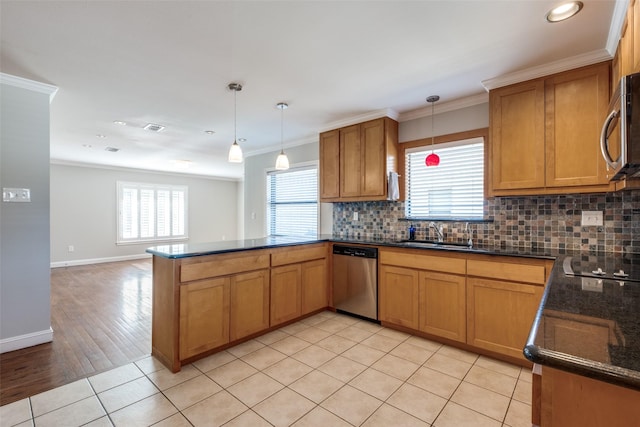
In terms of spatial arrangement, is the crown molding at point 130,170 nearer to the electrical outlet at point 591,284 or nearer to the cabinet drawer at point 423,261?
the cabinet drawer at point 423,261

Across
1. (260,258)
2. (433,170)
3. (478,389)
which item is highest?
(433,170)

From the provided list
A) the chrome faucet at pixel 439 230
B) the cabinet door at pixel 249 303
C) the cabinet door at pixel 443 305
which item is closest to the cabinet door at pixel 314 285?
the cabinet door at pixel 249 303

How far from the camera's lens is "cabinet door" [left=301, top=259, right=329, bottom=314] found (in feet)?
11.3

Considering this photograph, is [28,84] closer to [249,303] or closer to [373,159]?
[249,303]

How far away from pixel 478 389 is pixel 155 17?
10.7ft

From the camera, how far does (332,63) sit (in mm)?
2428

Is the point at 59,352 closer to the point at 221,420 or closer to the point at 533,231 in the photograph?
the point at 221,420

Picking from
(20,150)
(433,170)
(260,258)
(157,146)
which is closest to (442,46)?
(433,170)

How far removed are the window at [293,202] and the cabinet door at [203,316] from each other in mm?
2124

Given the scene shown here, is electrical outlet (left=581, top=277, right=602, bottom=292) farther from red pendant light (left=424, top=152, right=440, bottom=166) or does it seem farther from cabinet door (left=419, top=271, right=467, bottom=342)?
red pendant light (left=424, top=152, right=440, bottom=166)

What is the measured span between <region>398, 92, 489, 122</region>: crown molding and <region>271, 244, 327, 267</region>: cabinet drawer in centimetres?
187

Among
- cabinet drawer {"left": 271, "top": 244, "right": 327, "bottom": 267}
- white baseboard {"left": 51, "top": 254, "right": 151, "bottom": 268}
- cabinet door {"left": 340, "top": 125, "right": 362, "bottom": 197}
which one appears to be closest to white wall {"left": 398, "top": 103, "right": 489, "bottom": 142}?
cabinet door {"left": 340, "top": 125, "right": 362, "bottom": 197}

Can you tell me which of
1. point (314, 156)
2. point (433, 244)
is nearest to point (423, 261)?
point (433, 244)

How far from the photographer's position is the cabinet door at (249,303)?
2.74m
